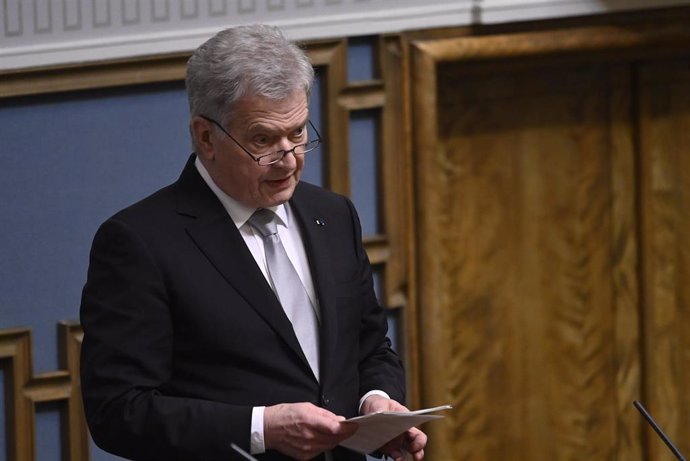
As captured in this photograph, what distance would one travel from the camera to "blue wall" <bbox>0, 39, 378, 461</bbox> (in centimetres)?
331

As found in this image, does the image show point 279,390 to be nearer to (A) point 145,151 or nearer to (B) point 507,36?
(A) point 145,151

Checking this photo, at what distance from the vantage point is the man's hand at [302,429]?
2176 mm

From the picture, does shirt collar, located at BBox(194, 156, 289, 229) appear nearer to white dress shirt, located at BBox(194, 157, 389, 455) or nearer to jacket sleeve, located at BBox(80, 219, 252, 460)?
white dress shirt, located at BBox(194, 157, 389, 455)

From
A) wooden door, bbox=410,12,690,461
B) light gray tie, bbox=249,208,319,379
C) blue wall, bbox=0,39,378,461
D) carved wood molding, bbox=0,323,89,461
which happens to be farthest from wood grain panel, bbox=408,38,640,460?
light gray tie, bbox=249,208,319,379

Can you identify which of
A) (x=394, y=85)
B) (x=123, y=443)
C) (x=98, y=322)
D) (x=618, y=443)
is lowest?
(x=618, y=443)

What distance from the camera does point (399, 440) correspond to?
95.1 inches

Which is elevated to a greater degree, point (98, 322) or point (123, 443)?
point (98, 322)

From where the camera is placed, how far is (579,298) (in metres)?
4.32

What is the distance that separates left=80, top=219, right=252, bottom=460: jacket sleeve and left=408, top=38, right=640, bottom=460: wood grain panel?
1.97 m

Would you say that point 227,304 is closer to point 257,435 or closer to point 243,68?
point 257,435

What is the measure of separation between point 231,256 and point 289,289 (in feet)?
0.43

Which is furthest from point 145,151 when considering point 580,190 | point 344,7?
point 580,190

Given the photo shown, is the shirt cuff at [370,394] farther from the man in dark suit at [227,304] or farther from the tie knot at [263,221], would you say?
the tie knot at [263,221]

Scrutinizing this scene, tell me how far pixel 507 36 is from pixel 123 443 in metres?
2.07
